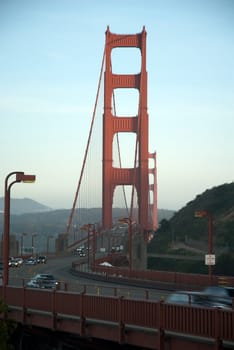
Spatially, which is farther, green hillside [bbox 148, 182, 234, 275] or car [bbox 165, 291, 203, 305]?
green hillside [bbox 148, 182, 234, 275]

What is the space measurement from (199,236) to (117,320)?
6416 cm

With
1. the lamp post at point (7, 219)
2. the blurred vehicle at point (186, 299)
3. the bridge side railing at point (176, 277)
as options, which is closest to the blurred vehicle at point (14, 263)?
the bridge side railing at point (176, 277)

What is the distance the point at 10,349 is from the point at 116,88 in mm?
74783

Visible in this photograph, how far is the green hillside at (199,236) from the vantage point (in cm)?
7150

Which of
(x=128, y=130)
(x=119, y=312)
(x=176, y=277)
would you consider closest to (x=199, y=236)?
(x=128, y=130)

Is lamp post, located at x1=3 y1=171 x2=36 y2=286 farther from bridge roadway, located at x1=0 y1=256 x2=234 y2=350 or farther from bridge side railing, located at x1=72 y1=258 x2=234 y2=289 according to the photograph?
bridge side railing, located at x1=72 y1=258 x2=234 y2=289

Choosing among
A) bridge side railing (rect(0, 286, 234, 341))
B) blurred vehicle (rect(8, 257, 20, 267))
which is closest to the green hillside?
blurred vehicle (rect(8, 257, 20, 267))

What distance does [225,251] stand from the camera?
71188 millimetres

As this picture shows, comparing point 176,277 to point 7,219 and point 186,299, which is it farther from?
point 186,299

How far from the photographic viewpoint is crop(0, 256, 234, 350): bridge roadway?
15.7 m

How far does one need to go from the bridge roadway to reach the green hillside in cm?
4261

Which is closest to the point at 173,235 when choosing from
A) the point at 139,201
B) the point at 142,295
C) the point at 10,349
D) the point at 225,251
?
the point at 139,201

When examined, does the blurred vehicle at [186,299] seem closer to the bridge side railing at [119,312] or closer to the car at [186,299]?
the car at [186,299]

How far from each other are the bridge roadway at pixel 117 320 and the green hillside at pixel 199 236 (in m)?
42.6
